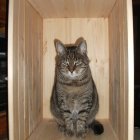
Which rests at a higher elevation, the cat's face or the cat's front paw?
the cat's face

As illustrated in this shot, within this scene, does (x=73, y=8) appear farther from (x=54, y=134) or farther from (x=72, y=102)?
(x=54, y=134)

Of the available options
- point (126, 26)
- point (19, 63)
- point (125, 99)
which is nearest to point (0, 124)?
point (19, 63)

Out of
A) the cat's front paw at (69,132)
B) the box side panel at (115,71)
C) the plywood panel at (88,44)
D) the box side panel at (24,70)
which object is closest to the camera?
the box side panel at (24,70)

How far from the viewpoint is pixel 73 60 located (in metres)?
1.27

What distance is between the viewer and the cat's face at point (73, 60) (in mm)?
1263

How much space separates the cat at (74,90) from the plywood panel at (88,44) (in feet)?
0.34

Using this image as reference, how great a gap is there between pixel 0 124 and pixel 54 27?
0.63m

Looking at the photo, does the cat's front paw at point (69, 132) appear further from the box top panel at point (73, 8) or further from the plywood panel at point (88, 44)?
the box top panel at point (73, 8)

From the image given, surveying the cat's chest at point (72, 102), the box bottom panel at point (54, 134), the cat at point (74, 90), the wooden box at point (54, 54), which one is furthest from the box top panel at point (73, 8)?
the box bottom panel at point (54, 134)

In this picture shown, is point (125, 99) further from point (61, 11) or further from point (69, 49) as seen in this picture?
point (61, 11)

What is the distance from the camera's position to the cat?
49.5 inches

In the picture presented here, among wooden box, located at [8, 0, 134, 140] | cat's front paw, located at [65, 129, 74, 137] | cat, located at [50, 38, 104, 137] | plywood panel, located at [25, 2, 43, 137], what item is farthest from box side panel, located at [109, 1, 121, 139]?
plywood panel, located at [25, 2, 43, 137]

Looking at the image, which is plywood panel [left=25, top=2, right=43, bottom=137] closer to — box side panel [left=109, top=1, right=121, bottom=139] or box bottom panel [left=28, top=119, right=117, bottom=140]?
box bottom panel [left=28, top=119, right=117, bottom=140]

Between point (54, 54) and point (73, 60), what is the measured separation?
188 millimetres
